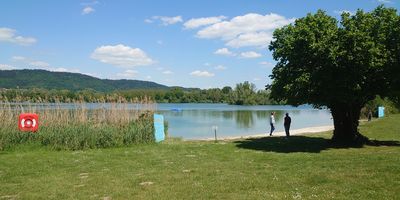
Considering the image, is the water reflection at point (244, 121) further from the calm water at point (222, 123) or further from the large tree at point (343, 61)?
the large tree at point (343, 61)

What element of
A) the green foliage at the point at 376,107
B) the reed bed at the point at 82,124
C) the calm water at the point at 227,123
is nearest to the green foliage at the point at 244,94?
the calm water at the point at 227,123

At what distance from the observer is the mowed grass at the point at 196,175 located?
32.8 feet

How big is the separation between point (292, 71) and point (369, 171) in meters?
9.56

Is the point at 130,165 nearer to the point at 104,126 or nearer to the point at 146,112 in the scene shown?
the point at 104,126

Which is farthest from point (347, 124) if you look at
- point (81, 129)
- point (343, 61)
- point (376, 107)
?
point (376, 107)

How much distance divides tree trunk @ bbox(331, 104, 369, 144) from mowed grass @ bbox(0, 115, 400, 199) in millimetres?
2170

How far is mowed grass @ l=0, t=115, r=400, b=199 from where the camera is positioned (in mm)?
10000

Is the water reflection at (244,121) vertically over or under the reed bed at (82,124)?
under

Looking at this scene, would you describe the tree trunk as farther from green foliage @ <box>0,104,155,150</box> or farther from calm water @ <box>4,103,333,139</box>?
calm water @ <box>4,103,333,139</box>

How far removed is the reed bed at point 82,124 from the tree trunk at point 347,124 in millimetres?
10109

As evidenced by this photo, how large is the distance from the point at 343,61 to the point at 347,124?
3.98 meters

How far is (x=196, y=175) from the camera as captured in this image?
12609mm

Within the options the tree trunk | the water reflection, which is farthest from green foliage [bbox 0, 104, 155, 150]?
the water reflection

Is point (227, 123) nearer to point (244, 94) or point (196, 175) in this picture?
point (196, 175)
